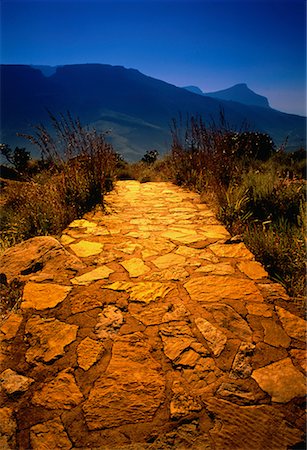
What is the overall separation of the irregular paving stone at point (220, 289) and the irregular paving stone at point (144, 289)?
21 cm

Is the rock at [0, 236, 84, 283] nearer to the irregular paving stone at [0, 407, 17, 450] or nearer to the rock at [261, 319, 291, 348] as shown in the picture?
the irregular paving stone at [0, 407, 17, 450]

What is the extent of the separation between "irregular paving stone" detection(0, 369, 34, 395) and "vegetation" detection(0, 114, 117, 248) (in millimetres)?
2052

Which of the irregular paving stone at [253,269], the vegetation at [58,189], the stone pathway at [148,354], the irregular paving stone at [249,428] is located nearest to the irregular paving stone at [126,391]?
the stone pathway at [148,354]

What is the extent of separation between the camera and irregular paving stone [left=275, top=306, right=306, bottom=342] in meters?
1.65

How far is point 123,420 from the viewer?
1194 mm

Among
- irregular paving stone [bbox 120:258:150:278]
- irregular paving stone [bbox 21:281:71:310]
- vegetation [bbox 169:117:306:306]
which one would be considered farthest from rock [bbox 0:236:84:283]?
vegetation [bbox 169:117:306:306]

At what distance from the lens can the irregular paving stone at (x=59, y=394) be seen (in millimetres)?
1269

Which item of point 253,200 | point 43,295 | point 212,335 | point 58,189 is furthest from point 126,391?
point 58,189

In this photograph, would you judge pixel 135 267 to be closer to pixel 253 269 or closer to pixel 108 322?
pixel 108 322

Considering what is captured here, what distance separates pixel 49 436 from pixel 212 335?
3.29 feet

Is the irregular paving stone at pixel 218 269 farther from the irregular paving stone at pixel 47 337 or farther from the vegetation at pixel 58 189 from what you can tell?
the vegetation at pixel 58 189

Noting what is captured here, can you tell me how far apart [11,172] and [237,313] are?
951 centimetres

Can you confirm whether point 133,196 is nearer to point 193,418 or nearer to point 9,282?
point 9,282

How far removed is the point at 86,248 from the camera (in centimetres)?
294
